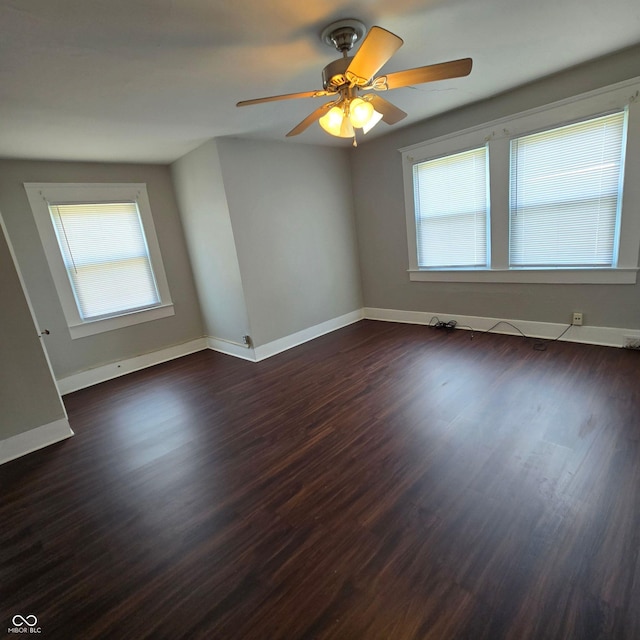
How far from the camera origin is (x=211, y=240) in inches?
154

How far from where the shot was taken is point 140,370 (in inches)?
161

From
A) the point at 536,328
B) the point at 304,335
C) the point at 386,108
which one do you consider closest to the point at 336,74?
the point at 386,108

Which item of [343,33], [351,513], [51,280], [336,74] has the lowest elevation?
[351,513]

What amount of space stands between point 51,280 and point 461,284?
4683mm

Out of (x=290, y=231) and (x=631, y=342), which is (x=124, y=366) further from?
(x=631, y=342)

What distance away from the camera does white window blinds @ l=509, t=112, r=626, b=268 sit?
2828 millimetres

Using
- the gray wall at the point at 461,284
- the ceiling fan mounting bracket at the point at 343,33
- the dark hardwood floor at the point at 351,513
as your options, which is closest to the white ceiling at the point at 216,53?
the ceiling fan mounting bracket at the point at 343,33

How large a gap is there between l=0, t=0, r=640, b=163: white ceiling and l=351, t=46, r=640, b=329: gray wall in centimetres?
21

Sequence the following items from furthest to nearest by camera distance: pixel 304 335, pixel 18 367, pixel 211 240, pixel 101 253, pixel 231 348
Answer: pixel 304 335
pixel 231 348
pixel 211 240
pixel 101 253
pixel 18 367

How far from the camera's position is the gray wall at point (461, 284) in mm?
2885

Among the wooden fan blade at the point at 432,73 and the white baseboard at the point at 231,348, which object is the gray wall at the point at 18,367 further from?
the wooden fan blade at the point at 432,73

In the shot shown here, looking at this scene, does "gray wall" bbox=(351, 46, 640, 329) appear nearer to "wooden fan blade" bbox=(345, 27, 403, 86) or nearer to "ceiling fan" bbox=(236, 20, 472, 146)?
"ceiling fan" bbox=(236, 20, 472, 146)
